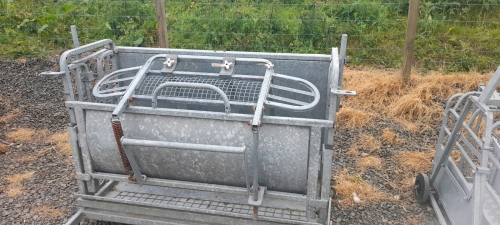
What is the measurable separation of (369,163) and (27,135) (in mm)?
4189

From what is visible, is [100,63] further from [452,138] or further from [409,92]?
[409,92]

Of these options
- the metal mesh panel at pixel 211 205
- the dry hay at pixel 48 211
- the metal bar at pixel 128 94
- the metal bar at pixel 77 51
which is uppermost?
the metal bar at pixel 77 51

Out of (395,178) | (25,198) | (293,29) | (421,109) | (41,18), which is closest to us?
(25,198)

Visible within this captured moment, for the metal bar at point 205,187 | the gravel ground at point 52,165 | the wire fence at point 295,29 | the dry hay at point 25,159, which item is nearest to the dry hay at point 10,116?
the gravel ground at point 52,165

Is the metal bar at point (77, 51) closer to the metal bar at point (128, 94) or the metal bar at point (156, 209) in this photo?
the metal bar at point (128, 94)

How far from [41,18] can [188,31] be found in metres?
3.07

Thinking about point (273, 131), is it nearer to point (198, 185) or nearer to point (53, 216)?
point (198, 185)

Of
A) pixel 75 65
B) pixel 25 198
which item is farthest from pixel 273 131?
pixel 25 198

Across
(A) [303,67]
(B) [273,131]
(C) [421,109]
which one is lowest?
(C) [421,109]

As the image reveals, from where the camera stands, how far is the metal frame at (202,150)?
270 centimetres

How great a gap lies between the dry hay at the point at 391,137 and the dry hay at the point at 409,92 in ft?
1.81

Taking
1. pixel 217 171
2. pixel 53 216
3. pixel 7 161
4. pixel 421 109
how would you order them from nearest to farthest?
pixel 217 171, pixel 53 216, pixel 7 161, pixel 421 109

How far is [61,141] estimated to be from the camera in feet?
16.6

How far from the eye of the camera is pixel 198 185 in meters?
2.98
